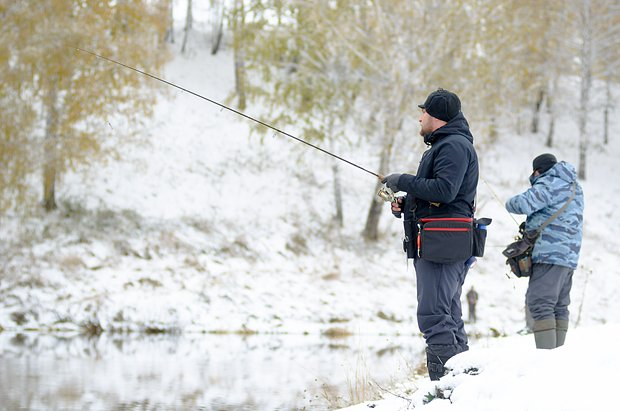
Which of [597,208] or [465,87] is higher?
[465,87]

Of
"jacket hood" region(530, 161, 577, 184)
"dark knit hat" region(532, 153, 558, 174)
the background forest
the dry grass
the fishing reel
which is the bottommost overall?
the dry grass

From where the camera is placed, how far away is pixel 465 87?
18812mm

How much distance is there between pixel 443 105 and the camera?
4.96m

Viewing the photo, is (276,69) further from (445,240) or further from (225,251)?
(445,240)

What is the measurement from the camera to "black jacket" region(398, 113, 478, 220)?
472cm

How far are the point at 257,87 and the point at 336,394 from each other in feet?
46.7

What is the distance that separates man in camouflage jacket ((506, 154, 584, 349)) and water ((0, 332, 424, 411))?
133 centimetres

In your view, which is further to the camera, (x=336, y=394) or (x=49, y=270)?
(x=49, y=270)

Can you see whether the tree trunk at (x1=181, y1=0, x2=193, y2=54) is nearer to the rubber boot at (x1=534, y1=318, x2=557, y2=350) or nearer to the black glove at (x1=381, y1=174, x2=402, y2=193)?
the rubber boot at (x1=534, y1=318, x2=557, y2=350)

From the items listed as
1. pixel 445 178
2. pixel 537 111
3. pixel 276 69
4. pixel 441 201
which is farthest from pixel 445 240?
pixel 537 111

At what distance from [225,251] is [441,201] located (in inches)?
492

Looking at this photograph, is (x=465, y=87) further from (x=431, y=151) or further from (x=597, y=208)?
(x=431, y=151)

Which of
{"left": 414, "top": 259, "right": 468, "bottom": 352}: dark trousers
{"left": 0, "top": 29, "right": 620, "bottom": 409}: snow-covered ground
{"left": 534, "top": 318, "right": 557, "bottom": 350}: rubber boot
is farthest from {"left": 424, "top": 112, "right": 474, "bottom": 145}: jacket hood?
{"left": 0, "top": 29, "right": 620, "bottom": 409}: snow-covered ground

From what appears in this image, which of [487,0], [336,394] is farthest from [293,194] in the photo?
[336,394]
